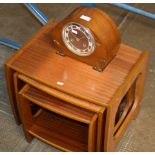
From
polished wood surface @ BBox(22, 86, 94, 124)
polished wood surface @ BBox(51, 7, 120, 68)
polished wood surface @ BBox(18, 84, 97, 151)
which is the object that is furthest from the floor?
polished wood surface @ BBox(51, 7, 120, 68)

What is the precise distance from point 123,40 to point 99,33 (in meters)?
0.96

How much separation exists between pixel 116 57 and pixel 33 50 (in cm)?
35

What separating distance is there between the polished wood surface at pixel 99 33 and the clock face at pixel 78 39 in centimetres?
2

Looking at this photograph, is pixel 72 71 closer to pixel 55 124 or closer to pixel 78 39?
pixel 78 39

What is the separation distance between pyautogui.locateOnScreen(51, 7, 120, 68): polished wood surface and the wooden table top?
4cm

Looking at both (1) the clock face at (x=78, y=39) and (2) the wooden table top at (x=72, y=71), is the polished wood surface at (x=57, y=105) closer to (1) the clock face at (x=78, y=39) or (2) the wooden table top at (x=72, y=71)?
(2) the wooden table top at (x=72, y=71)

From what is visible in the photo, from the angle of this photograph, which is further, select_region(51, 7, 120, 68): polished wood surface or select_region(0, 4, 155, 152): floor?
select_region(0, 4, 155, 152): floor

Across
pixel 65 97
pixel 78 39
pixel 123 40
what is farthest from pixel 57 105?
pixel 123 40

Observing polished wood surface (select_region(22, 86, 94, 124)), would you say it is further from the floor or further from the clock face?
the floor

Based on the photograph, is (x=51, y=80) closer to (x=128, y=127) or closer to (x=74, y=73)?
(x=74, y=73)

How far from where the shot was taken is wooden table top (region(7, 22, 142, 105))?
1438mm

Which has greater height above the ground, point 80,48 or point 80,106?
point 80,48

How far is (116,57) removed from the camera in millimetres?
1564

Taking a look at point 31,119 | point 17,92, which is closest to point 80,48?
point 17,92
